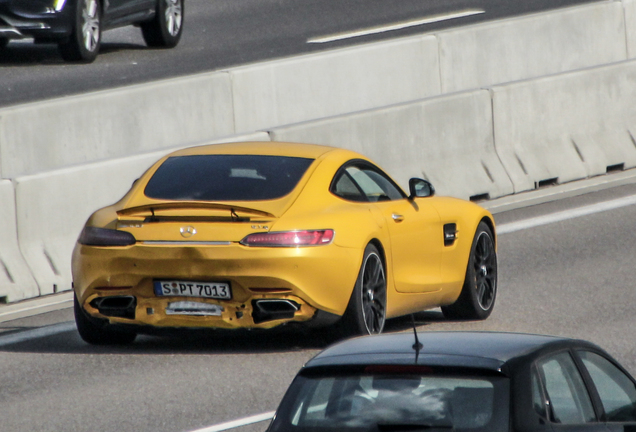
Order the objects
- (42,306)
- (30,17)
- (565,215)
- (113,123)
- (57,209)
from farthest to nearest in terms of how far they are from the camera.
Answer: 1. (30,17)
2. (113,123)
3. (565,215)
4. (57,209)
5. (42,306)

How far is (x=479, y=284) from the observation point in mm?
11367

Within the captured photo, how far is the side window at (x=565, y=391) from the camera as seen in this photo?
5090 mm

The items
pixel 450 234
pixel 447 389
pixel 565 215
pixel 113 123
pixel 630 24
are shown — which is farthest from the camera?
pixel 630 24

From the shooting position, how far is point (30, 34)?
19922 millimetres

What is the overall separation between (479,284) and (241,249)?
8.59ft

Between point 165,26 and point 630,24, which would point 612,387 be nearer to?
point 630,24

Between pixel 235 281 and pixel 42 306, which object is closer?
pixel 235 281

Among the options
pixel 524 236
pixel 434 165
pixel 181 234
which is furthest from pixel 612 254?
pixel 181 234

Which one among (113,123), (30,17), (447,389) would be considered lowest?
(447,389)

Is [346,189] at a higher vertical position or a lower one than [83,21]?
lower

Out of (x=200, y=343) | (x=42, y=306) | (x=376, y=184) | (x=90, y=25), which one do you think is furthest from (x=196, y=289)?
(x=90, y=25)

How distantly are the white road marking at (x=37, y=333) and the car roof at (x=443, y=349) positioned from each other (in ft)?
18.3

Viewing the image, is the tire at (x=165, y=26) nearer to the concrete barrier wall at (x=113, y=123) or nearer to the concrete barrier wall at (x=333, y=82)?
the concrete barrier wall at (x=333, y=82)

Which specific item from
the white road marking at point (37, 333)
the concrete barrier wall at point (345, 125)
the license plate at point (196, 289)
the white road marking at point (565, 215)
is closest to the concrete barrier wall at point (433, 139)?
the concrete barrier wall at point (345, 125)
